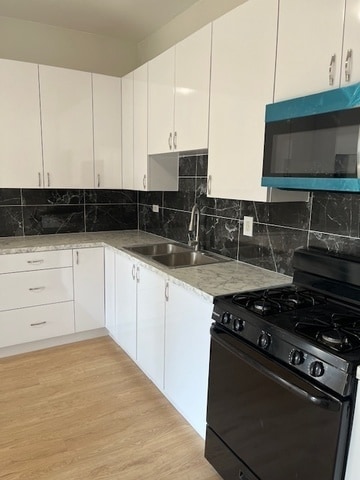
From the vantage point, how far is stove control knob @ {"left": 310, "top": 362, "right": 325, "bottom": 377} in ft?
3.95

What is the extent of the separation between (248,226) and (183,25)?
5.94 ft

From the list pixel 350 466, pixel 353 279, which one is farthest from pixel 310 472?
pixel 353 279

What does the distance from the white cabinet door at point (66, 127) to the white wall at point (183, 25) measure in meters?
0.73

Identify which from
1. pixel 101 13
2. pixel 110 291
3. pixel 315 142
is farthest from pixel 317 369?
pixel 101 13

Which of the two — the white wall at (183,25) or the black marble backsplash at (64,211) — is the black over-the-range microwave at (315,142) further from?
the black marble backsplash at (64,211)

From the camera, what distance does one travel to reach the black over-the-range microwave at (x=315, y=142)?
1.31 m

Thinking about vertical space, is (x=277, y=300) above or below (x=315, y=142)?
below

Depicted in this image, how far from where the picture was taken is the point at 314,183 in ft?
4.74

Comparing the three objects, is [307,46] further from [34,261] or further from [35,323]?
[35,323]

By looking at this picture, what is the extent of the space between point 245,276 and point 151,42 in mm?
2526

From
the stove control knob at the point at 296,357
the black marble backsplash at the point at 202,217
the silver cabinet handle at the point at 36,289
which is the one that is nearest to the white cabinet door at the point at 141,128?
the black marble backsplash at the point at 202,217

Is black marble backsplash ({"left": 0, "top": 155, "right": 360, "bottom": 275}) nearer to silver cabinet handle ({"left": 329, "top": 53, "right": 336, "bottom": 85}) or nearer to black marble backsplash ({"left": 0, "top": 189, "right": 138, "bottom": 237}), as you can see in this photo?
black marble backsplash ({"left": 0, "top": 189, "right": 138, "bottom": 237})

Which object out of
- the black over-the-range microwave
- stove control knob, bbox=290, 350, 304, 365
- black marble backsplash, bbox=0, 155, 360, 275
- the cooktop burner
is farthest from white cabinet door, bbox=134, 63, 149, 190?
stove control knob, bbox=290, 350, 304, 365

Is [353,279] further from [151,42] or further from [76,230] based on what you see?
[151,42]
